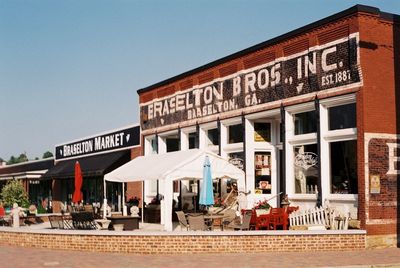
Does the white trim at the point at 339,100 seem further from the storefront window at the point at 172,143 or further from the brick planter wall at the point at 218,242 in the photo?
the storefront window at the point at 172,143

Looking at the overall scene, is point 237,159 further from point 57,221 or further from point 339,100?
point 57,221

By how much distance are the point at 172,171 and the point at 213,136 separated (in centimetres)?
679

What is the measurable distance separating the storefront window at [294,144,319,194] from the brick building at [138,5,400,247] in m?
0.03

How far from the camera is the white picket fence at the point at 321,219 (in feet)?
55.8

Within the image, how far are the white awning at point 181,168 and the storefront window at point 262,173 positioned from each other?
2268 millimetres

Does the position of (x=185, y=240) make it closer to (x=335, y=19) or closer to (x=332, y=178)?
(x=332, y=178)

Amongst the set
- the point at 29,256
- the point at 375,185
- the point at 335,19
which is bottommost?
the point at 29,256

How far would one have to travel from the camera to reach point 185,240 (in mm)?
15602

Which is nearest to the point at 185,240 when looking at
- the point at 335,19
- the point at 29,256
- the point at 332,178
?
the point at 29,256

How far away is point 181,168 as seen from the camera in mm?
18953

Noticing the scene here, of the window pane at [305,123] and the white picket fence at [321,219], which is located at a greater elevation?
the window pane at [305,123]

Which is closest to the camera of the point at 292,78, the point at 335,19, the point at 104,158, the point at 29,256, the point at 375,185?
the point at 29,256

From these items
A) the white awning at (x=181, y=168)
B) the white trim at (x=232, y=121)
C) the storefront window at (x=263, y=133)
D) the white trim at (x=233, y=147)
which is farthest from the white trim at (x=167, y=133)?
the white awning at (x=181, y=168)

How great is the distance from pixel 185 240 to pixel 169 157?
572 cm
